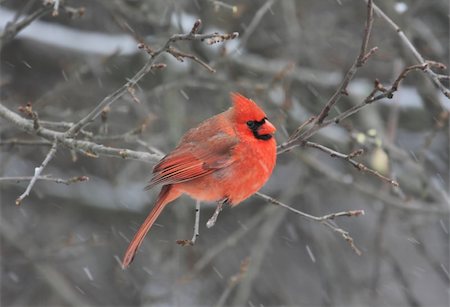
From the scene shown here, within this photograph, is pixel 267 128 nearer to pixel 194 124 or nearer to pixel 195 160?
pixel 195 160

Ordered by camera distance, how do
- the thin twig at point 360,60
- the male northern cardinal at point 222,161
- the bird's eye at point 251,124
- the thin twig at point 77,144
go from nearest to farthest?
the thin twig at point 360,60, the thin twig at point 77,144, the male northern cardinal at point 222,161, the bird's eye at point 251,124

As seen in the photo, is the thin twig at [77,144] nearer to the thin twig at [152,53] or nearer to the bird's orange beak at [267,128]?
the thin twig at [152,53]

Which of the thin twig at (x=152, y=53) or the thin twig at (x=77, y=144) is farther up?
the thin twig at (x=152, y=53)

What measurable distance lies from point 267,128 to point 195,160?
1.62 ft

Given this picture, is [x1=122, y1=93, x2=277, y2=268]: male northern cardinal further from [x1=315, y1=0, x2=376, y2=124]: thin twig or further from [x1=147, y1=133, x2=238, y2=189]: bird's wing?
[x1=315, y1=0, x2=376, y2=124]: thin twig

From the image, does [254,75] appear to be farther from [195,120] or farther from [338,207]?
[338,207]

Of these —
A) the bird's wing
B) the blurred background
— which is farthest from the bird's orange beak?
the blurred background

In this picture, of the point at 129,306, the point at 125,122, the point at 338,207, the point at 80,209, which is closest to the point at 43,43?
the point at 125,122

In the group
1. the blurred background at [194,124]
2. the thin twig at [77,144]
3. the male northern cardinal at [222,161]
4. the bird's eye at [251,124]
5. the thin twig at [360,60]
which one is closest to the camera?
the thin twig at [360,60]

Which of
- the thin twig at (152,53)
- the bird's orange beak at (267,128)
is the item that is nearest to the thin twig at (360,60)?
the thin twig at (152,53)

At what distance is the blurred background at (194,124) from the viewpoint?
5.36 metres

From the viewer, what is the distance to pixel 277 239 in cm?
773

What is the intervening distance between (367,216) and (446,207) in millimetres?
3877

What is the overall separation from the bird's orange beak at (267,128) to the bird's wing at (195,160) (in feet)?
0.54
